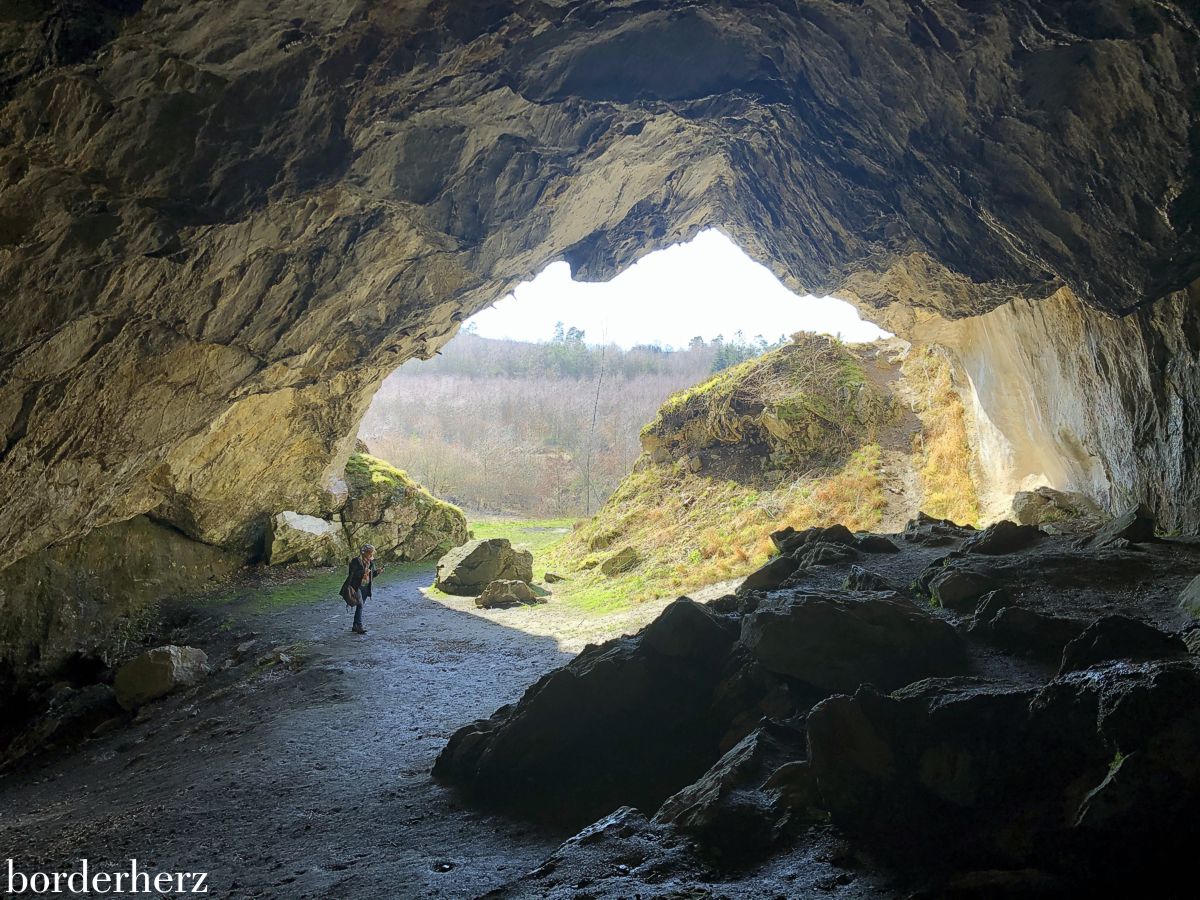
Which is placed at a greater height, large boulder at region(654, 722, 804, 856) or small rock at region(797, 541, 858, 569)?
small rock at region(797, 541, 858, 569)

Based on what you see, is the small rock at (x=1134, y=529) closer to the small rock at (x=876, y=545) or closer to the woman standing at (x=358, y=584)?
the small rock at (x=876, y=545)

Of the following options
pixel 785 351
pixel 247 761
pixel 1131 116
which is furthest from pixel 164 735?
pixel 785 351

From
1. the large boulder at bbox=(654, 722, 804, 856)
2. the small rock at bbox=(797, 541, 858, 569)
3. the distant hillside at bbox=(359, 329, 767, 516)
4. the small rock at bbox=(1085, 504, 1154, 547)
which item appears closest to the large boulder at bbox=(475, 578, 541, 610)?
the small rock at bbox=(797, 541, 858, 569)

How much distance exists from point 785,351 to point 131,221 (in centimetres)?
2283

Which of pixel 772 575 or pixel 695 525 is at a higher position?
pixel 772 575

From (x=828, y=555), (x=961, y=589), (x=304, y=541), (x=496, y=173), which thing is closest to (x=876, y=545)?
(x=828, y=555)

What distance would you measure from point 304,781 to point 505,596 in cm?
1003

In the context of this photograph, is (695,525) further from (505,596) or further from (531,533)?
(531,533)

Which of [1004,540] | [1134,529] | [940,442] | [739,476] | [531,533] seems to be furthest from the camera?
[531,533]

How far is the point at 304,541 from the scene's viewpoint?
2000 cm

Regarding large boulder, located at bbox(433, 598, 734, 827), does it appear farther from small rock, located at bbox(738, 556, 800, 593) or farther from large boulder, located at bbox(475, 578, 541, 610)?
large boulder, located at bbox(475, 578, 541, 610)

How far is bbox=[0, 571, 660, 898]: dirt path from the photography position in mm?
5051

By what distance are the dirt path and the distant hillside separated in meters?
38.3

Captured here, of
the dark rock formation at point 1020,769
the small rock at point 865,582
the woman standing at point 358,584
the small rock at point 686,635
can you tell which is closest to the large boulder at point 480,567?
the woman standing at point 358,584
